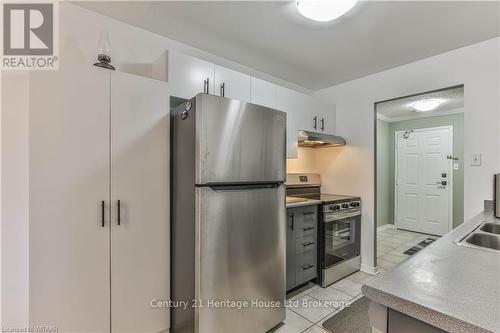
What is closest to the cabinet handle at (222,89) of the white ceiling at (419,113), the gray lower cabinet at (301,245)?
the gray lower cabinet at (301,245)

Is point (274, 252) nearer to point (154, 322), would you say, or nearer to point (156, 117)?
point (154, 322)

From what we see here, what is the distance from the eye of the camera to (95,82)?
1459 millimetres

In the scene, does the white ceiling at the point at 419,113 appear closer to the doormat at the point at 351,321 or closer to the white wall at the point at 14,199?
the doormat at the point at 351,321

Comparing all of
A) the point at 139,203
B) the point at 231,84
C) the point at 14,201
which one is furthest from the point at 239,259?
the point at 231,84

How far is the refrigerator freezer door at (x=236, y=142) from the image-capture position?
4.82 ft

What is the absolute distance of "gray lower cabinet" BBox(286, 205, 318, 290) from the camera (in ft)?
7.61

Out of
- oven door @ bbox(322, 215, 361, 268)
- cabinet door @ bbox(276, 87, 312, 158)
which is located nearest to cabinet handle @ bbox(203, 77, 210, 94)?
cabinet door @ bbox(276, 87, 312, 158)

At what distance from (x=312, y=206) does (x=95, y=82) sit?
2219mm

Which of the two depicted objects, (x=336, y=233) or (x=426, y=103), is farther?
(x=426, y=103)

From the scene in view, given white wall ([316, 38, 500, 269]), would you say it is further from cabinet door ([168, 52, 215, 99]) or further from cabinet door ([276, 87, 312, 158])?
cabinet door ([168, 52, 215, 99])

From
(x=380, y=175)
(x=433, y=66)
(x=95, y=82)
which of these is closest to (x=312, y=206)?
(x=433, y=66)

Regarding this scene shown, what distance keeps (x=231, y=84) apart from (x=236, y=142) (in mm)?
833

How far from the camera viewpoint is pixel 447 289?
701mm

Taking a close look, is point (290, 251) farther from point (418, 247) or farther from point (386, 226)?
point (386, 226)
